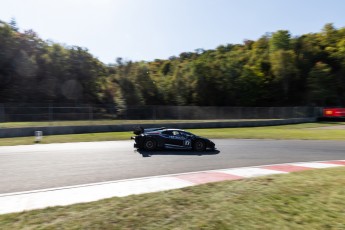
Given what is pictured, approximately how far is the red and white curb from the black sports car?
17.7ft

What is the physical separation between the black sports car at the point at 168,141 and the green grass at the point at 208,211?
8.70m

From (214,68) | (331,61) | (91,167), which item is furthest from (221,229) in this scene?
(331,61)

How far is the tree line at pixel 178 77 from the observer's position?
4469 cm

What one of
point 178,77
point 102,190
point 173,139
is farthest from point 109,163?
point 178,77

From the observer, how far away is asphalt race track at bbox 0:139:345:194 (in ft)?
28.7

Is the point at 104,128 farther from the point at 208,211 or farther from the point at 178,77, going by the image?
the point at 178,77

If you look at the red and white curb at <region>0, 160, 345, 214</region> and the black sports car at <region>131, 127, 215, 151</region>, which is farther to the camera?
the black sports car at <region>131, 127, 215, 151</region>

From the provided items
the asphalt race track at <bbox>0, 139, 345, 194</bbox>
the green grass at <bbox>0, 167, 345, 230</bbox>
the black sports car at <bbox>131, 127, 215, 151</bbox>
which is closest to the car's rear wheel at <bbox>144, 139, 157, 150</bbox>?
the black sports car at <bbox>131, 127, 215, 151</bbox>

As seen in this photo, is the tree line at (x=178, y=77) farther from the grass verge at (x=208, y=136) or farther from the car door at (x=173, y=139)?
the car door at (x=173, y=139)

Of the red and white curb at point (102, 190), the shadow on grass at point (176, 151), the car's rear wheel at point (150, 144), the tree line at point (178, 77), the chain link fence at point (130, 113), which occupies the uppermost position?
the tree line at point (178, 77)

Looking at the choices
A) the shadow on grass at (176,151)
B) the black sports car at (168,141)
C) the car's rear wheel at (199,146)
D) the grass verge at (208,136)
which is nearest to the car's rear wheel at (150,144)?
the black sports car at (168,141)

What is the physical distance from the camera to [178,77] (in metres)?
55.8

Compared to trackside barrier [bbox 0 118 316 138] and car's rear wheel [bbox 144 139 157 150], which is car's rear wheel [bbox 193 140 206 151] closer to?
car's rear wheel [bbox 144 139 157 150]

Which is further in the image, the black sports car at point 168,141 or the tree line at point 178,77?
the tree line at point 178,77
